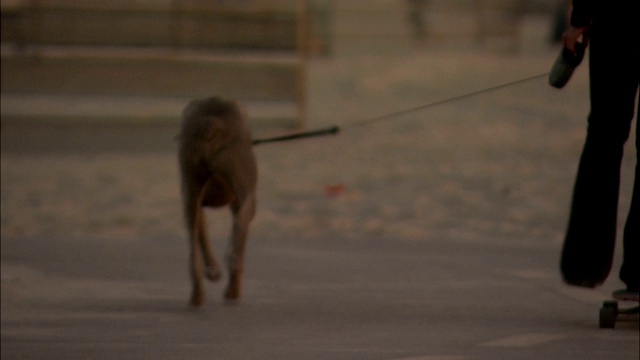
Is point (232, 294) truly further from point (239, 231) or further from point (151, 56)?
point (151, 56)

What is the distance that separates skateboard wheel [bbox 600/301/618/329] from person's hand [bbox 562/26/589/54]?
1.12 meters

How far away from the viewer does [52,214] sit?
33.4 feet

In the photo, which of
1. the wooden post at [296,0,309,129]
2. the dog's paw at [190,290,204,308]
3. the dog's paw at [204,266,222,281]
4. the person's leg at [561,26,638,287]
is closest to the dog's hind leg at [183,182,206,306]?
the dog's paw at [190,290,204,308]

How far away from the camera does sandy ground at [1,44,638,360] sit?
238 inches

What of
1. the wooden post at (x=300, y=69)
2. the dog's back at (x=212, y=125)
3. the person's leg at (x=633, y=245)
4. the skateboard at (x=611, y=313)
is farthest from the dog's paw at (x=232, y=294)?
the wooden post at (x=300, y=69)

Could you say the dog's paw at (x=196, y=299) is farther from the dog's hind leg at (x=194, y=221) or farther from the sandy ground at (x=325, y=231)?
the sandy ground at (x=325, y=231)

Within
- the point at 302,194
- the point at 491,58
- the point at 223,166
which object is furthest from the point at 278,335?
the point at 491,58

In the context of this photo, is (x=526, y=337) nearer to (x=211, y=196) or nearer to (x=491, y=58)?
(x=211, y=196)

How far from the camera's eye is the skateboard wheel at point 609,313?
6.02 m

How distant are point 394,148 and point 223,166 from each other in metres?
8.41

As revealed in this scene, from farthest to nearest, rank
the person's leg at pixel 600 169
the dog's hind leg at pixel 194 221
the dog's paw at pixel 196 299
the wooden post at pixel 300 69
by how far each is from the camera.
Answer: the wooden post at pixel 300 69
the dog's paw at pixel 196 299
the dog's hind leg at pixel 194 221
the person's leg at pixel 600 169

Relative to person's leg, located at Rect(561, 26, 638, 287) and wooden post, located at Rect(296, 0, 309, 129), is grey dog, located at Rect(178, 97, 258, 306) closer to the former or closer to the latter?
person's leg, located at Rect(561, 26, 638, 287)

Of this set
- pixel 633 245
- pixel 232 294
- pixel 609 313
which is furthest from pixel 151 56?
pixel 633 245

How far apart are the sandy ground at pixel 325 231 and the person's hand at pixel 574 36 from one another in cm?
125
